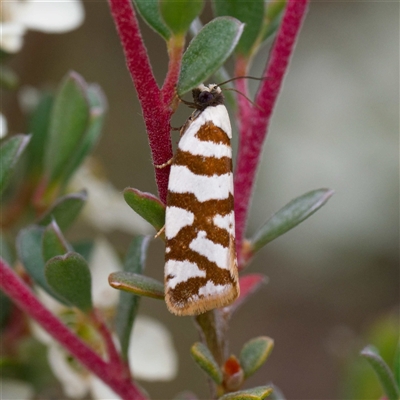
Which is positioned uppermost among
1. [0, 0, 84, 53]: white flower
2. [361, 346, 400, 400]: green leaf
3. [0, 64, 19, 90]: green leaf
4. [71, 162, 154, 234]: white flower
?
[0, 0, 84, 53]: white flower

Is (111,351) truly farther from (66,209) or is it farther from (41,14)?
(41,14)

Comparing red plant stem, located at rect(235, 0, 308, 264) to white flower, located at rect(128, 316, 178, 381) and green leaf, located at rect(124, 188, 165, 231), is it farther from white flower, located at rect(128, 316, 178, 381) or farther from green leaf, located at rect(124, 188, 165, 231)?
white flower, located at rect(128, 316, 178, 381)

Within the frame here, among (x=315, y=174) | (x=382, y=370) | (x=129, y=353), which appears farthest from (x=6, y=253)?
(x=315, y=174)

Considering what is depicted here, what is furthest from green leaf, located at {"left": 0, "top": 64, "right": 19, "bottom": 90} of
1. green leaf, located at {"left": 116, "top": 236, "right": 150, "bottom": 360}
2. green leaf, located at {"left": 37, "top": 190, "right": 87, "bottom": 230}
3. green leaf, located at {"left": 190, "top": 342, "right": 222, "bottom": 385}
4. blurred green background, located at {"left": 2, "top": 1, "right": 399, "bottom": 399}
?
blurred green background, located at {"left": 2, "top": 1, "right": 399, "bottom": 399}

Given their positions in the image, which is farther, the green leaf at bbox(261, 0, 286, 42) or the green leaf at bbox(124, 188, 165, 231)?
the green leaf at bbox(261, 0, 286, 42)

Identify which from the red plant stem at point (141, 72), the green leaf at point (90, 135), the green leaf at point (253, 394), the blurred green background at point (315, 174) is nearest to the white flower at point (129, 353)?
Result: the green leaf at point (90, 135)

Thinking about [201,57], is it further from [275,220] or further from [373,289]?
[373,289]

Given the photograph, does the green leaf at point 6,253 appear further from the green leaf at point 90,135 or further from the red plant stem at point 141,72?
the red plant stem at point 141,72
